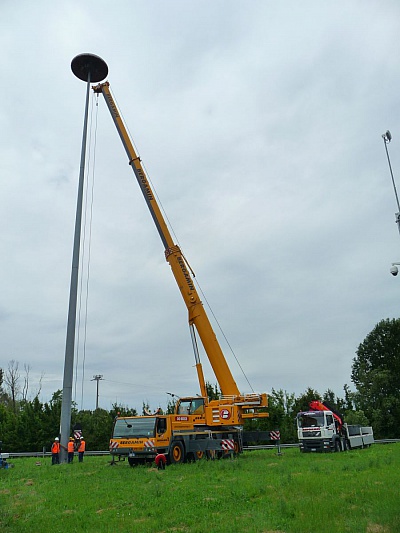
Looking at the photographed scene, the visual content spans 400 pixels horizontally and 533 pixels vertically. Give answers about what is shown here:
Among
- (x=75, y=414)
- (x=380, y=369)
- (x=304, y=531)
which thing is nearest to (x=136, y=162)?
(x=304, y=531)

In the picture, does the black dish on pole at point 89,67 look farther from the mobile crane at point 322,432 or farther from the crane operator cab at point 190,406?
the mobile crane at point 322,432

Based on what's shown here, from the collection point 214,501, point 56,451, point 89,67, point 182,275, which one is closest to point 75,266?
point 182,275

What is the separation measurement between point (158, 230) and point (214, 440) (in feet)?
35.3

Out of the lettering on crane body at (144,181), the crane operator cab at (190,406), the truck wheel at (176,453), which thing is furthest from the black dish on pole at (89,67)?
the truck wheel at (176,453)

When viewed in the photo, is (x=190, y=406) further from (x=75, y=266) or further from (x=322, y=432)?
(x=75, y=266)

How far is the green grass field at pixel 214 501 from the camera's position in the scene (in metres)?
9.52

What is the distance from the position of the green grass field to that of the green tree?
35578 mm

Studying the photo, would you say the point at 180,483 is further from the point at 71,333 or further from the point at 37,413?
the point at 37,413

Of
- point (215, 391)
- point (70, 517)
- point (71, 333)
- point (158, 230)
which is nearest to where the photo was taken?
point (70, 517)

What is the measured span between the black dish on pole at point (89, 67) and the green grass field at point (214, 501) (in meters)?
21.9

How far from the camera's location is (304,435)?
26.9 metres

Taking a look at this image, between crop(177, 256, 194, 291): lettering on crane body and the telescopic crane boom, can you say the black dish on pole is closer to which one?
the telescopic crane boom

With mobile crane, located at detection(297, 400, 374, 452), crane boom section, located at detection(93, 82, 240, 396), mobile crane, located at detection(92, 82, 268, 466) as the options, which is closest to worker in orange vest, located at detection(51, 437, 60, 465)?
mobile crane, located at detection(92, 82, 268, 466)

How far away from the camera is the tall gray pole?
75.4ft
